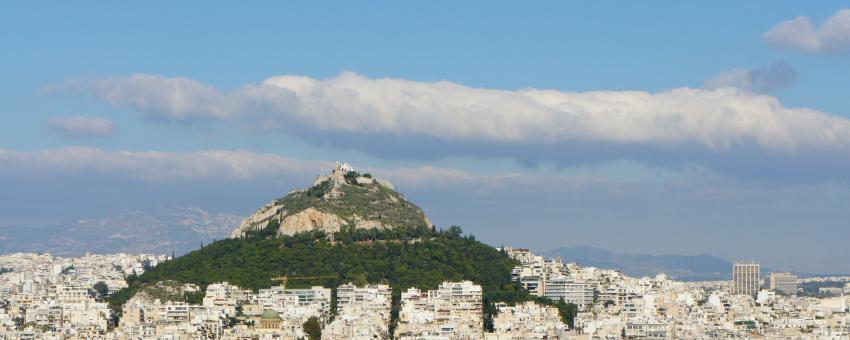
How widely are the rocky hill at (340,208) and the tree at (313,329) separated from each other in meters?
30.6

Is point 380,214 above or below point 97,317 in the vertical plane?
above

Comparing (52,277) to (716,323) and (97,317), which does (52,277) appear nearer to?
(97,317)

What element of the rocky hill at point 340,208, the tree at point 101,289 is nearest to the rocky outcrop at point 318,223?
the rocky hill at point 340,208

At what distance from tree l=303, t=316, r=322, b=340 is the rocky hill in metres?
30.6

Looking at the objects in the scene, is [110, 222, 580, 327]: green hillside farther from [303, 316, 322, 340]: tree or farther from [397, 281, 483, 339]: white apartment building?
[303, 316, 322, 340]: tree

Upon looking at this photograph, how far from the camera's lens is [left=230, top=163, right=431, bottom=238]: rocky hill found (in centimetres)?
14250

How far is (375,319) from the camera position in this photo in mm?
111312

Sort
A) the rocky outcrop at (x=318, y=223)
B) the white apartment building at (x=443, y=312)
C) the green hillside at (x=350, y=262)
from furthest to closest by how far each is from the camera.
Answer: the rocky outcrop at (x=318, y=223), the green hillside at (x=350, y=262), the white apartment building at (x=443, y=312)

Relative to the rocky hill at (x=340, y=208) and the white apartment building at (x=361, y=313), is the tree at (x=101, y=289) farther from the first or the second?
the white apartment building at (x=361, y=313)

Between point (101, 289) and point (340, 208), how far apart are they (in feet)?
67.4

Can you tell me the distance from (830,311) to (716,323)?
2311cm

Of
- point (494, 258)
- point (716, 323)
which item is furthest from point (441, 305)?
point (494, 258)

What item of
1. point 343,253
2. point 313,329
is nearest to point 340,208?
point 343,253

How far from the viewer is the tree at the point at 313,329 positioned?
107 meters
